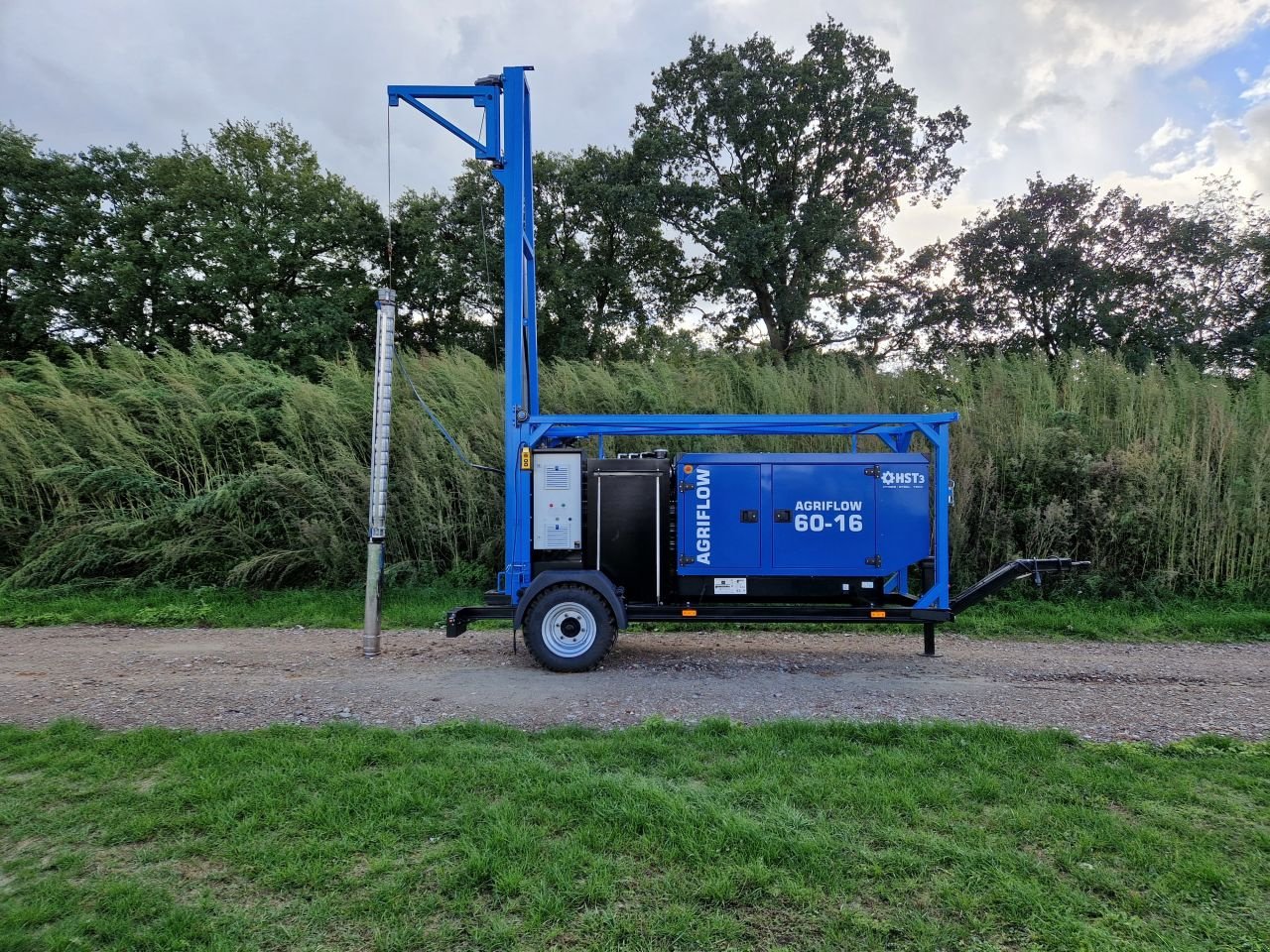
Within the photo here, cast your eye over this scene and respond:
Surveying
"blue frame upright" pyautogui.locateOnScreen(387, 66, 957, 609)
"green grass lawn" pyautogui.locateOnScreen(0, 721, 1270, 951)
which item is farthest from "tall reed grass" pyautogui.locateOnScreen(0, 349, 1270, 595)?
"green grass lawn" pyautogui.locateOnScreen(0, 721, 1270, 951)

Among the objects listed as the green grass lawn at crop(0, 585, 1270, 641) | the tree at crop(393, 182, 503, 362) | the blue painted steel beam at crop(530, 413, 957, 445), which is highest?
the tree at crop(393, 182, 503, 362)

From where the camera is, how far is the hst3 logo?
669 cm

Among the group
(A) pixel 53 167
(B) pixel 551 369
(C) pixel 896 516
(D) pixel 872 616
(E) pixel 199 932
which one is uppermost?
(A) pixel 53 167

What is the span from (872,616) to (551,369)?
7.64 meters

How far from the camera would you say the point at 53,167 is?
25.5 m

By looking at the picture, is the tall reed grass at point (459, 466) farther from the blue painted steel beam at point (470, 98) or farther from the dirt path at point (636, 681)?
the blue painted steel beam at point (470, 98)

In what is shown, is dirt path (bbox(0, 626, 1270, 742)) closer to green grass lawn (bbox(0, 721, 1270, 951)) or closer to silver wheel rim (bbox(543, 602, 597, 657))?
silver wheel rim (bbox(543, 602, 597, 657))

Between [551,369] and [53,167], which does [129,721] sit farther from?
[53,167]

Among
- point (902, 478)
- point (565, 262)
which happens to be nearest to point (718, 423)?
point (902, 478)

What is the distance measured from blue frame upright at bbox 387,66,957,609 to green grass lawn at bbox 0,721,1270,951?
2634 mm

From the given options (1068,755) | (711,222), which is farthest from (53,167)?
(1068,755)

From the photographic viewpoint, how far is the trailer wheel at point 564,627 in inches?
255

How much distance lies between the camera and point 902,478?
263 inches

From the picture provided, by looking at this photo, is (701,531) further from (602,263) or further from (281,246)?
(281,246)
